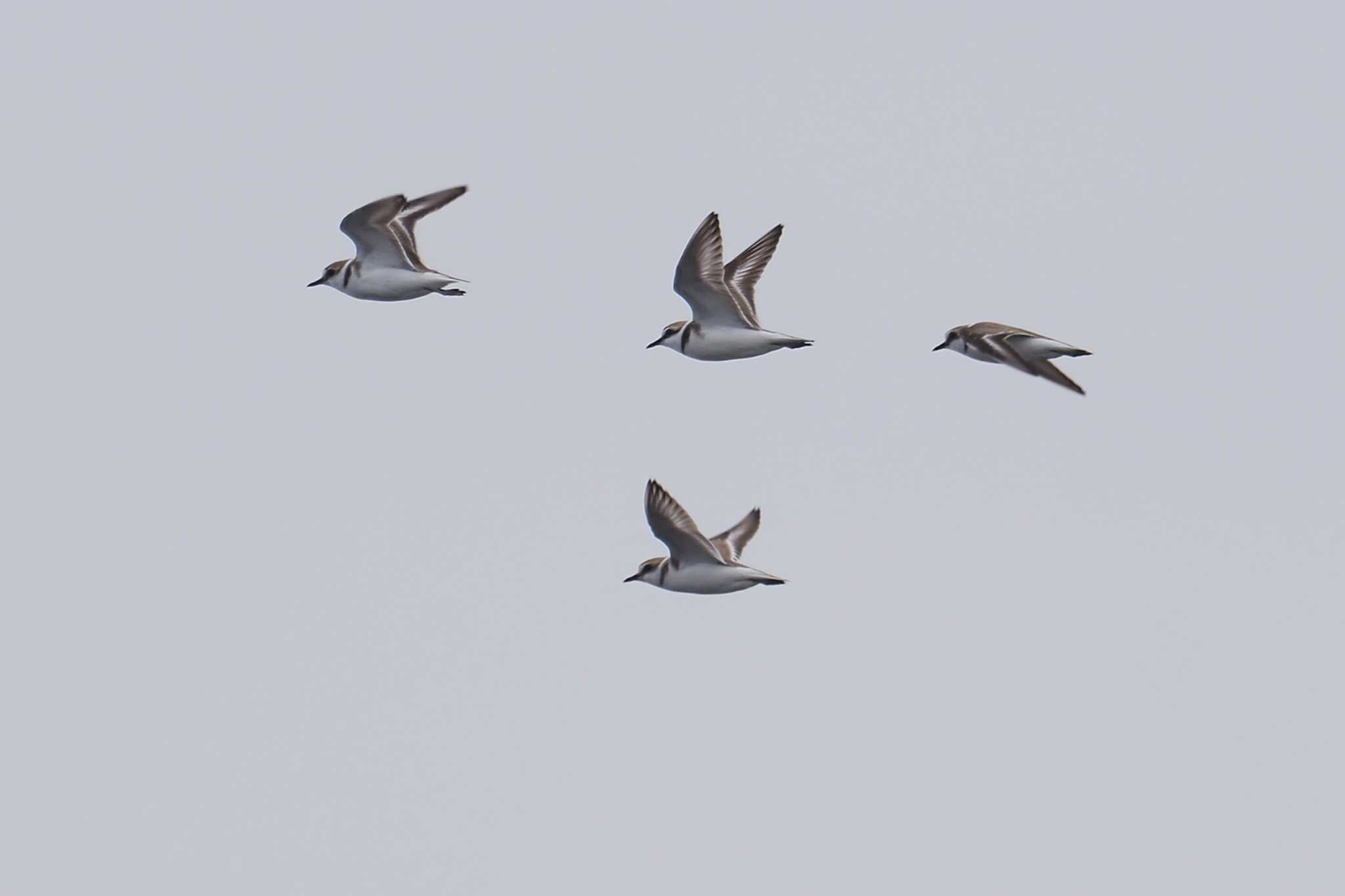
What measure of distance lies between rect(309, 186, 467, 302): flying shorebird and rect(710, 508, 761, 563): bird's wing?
11.1ft

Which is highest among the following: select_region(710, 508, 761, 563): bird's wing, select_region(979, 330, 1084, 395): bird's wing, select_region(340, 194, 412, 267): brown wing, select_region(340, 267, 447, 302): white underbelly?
select_region(340, 194, 412, 267): brown wing

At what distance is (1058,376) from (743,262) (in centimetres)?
435

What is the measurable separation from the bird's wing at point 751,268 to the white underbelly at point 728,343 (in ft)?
0.73

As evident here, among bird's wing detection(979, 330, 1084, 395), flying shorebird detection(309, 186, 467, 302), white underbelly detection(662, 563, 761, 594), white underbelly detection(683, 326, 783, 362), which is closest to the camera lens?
bird's wing detection(979, 330, 1084, 395)

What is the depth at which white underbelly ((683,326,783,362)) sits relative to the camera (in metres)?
21.2

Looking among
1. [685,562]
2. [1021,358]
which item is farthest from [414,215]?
[1021,358]

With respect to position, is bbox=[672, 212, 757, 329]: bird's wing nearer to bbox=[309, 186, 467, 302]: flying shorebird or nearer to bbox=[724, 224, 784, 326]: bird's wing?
bbox=[724, 224, 784, 326]: bird's wing

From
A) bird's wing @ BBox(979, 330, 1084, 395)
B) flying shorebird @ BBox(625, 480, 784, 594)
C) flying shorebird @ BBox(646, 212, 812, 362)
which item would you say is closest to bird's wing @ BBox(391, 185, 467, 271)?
flying shorebird @ BBox(646, 212, 812, 362)

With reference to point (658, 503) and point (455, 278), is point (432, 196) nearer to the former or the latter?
point (455, 278)

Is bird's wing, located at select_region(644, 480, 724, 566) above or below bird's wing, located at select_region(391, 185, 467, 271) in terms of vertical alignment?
below

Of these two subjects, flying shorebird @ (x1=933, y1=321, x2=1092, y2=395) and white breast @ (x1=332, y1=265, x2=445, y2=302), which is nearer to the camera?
flying shorebird @ (x1=933, y1=321, x2=1092, y2=395)

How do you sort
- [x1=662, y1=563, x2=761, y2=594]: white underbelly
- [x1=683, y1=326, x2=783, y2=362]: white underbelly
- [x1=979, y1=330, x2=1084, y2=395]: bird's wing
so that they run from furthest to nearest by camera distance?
[x1=683, y1=326, x2=783, y2=362]: white underbelly → [x1=662, y1=563, x2=761, y2=594]: white underbelly → [x1=979, y1=330, x2=1084, y2=395]: bird's wing

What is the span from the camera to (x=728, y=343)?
70.3ft

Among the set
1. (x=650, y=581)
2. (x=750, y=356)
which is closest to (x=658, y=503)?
(x=650, y=581)
